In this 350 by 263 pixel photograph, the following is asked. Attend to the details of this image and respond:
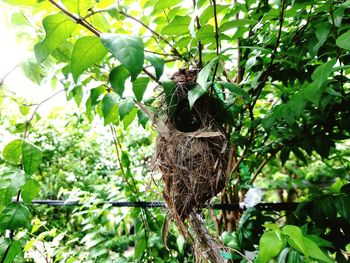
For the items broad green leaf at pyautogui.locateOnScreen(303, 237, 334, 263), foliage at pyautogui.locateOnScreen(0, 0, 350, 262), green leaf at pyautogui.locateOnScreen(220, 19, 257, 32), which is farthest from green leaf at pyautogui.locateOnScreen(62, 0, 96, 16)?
broad green leaf at pyautogui.locateOnScreen(303, 237, 334, 263)

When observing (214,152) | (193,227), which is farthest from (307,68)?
(193,227)

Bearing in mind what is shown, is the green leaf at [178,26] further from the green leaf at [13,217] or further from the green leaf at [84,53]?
the green leaf at [13,217]

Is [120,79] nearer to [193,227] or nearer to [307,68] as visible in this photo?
[193,227]

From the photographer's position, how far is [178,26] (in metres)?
0.57

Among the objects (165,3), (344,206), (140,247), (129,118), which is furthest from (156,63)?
(140,247)

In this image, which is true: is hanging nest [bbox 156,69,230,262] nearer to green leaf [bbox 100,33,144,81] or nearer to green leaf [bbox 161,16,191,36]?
green leaf [bbox 161,16,191,36]

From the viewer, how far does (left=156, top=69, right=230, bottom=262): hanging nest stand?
605 mm

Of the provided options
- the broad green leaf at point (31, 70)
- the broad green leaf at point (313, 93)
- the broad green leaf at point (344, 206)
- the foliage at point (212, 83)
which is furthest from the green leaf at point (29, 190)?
the broad green leaf at point (344, 206)

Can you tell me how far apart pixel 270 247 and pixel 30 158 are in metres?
0.44

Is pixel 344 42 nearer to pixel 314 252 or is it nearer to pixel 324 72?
pixel 324 72

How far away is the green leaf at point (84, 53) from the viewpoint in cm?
38

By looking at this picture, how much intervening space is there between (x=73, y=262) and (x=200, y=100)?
2.08 ft

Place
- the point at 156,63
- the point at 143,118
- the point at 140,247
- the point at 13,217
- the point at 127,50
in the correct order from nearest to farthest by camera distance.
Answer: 1. the point at 127,50
2. the point at 156,63
3. the point at 13,217
4. the point at 143,118
5. the point at 140,247

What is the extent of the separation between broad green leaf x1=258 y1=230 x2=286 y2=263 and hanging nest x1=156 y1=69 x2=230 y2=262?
0.21m
